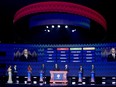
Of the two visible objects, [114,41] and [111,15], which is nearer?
[111,15]

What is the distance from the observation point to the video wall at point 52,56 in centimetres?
1403

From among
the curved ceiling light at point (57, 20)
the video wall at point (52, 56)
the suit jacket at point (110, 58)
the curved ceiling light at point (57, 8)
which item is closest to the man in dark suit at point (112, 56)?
the suit jacket at point (110, 58)

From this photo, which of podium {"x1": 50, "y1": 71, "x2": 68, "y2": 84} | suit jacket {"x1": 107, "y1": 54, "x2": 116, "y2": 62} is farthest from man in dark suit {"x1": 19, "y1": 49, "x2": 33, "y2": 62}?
suit jacket {"x1": 107, "y1": 54, "x2": 116, "y2": 62}

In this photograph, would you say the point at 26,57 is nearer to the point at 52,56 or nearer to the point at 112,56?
the point at 52,56

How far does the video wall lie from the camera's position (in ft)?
46.0

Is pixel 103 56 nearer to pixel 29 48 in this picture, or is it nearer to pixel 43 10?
pixel 29 48

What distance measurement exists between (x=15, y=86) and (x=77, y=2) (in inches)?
A: 184

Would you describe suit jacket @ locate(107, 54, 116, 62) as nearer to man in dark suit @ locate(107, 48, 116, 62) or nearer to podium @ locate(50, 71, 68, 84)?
man in dark suit @ locate(107, 48, 116, 62)

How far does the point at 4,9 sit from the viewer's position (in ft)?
39.4

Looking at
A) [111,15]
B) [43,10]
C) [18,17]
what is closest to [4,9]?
[18,17]

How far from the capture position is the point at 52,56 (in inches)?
567

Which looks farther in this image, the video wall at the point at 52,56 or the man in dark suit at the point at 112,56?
the video wall at the point at 52,56

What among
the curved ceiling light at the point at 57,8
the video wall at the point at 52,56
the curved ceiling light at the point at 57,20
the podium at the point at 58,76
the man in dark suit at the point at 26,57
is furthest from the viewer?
the man in dark suit at the point at 26,57

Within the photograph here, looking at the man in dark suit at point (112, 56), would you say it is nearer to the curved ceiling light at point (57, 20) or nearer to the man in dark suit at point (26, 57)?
the curved ceiling light at point (57, 20)
